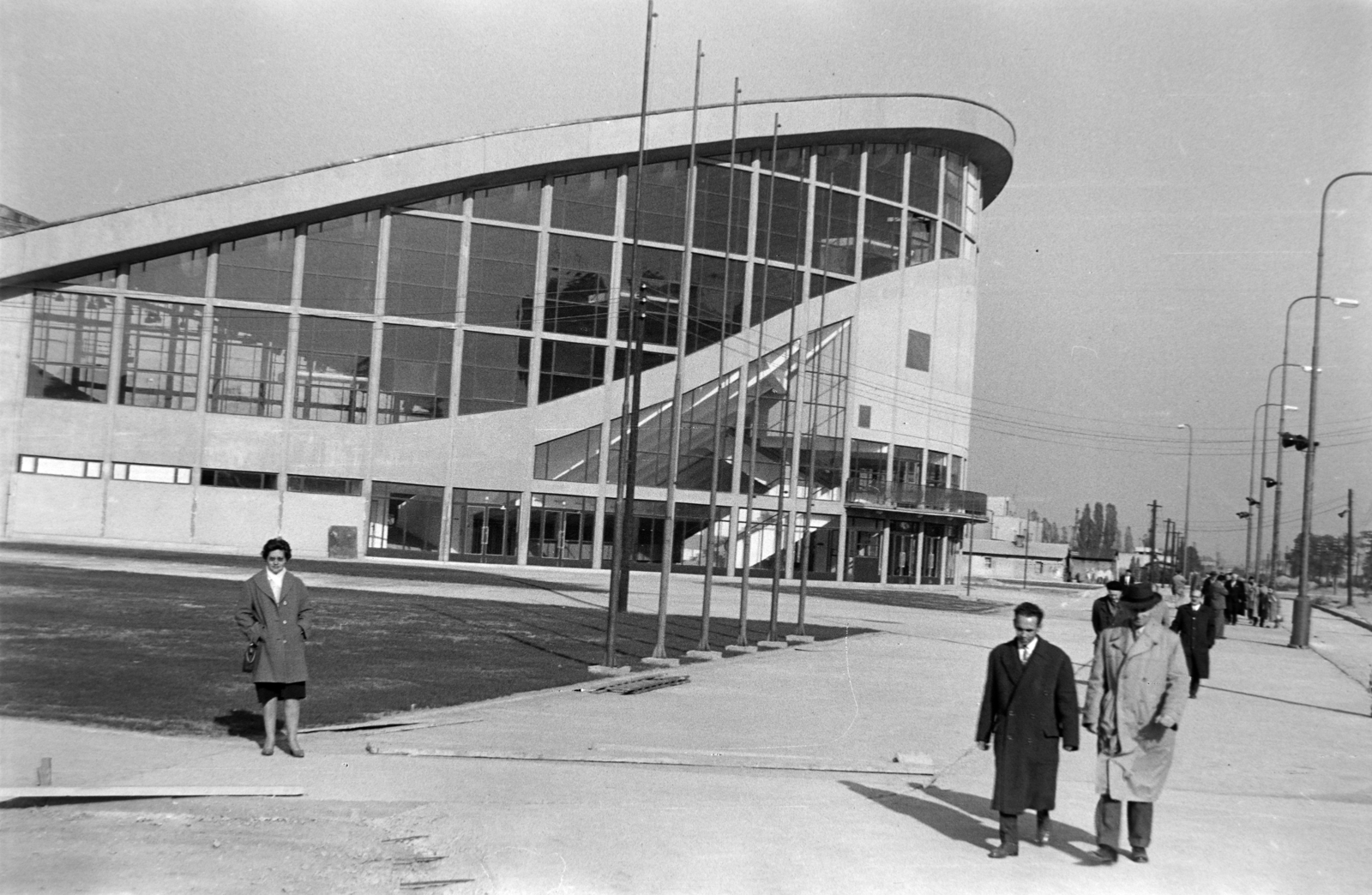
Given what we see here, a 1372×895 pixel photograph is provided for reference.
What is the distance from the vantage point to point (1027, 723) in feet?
28.2

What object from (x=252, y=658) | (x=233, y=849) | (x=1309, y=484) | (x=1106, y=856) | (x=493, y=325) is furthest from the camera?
(x=493, y=325)

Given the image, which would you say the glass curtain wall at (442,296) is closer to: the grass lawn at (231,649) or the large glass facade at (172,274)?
the large glass facade at (172,274)

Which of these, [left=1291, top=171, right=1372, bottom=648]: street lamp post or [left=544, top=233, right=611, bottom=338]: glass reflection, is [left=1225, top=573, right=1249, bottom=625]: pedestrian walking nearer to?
[left=1291, top=171, right=1372, bottom=648]: street lamp post

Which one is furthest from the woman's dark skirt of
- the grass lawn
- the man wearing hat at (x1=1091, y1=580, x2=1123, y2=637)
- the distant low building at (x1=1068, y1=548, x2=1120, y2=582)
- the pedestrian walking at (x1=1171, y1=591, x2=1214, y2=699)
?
the distant low building at (x1=1068, y1=548, x2=1120, y2=582)

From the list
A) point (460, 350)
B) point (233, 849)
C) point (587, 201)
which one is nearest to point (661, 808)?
point (233, 849)

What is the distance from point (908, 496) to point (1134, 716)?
58.7 metres

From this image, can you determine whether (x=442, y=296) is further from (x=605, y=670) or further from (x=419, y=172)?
(x=605, y=670)

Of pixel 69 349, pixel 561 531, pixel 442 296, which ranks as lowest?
pixel 561 531

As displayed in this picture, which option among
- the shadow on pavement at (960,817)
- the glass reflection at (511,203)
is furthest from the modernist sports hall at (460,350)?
the shadow on pavement at (960,817)

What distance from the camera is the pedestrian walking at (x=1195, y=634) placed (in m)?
18.3

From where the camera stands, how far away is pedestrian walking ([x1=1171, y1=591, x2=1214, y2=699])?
60.0ft

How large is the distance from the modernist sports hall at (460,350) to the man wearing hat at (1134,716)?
4160 centimetres

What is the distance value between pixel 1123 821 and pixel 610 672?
9.80 m

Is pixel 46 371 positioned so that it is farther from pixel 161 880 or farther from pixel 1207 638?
pixel 161 880
